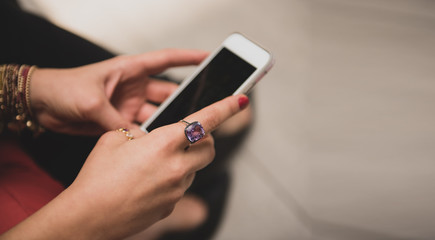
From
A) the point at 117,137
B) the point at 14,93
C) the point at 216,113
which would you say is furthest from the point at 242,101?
the point at 14,93

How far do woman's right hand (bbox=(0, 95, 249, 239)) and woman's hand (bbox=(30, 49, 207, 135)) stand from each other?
0.45 ft

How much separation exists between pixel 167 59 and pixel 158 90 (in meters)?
0.09

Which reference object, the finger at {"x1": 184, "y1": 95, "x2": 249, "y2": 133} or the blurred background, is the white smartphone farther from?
the blurred background

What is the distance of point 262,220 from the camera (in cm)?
80

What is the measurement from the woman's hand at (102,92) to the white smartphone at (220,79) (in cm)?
6

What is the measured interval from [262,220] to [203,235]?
0.15m

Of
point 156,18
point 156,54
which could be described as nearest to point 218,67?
point 156,54

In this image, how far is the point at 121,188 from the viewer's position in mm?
410

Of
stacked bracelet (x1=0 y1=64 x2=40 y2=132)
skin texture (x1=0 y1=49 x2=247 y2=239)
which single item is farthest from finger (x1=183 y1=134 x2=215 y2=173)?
stacked bracelet (x1=0 y1=64 x2=40 y2=132)

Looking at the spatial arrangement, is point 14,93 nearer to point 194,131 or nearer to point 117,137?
point 117,137

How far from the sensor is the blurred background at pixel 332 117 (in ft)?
2.53

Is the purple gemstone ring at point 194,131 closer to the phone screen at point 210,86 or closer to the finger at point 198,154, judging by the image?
the finger at point 198,154

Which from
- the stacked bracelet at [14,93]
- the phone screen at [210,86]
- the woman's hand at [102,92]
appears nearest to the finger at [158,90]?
the woman's hand at [102,92]

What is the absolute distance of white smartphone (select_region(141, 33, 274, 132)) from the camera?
0.58m
